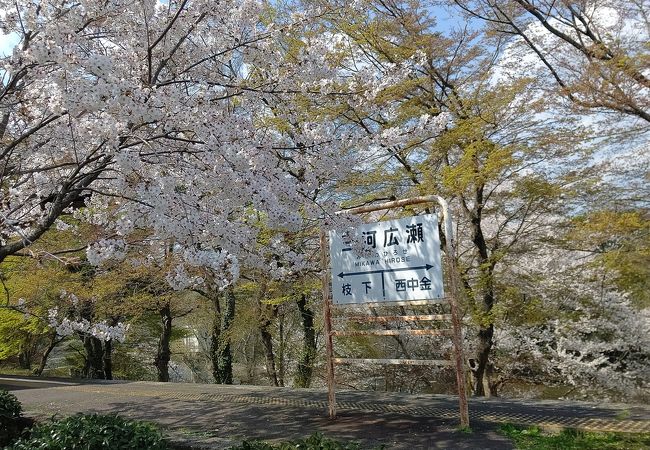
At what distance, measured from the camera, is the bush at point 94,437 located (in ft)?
12.8

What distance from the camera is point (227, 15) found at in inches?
204

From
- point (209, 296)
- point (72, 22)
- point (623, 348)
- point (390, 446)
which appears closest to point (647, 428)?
point (390, 446)

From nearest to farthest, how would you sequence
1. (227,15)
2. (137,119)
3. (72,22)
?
(137,119)
(72,22)
(227,15)

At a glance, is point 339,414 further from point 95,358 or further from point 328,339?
point 95,358

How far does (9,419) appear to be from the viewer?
219 inches

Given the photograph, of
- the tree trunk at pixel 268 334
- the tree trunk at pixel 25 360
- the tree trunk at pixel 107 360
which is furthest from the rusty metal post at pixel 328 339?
the tree trunk at pixel 25 360

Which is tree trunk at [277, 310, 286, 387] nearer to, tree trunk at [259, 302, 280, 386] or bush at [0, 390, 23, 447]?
tree trunk at [259, 302, 280, 386]

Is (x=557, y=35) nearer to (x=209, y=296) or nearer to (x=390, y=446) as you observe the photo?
(x=390, y=446)

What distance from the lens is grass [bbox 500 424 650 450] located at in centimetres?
403

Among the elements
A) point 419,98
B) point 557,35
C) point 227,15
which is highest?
point 557,35

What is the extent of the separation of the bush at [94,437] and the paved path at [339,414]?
1.81ft

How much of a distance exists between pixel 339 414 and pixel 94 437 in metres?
2.74

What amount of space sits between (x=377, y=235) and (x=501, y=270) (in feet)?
17.3

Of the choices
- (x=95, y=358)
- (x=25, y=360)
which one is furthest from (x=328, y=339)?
(x=25, y=360)
